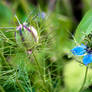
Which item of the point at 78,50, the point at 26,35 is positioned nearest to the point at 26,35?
the point at 26,35

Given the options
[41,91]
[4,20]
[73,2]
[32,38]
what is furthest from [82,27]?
[73,2]

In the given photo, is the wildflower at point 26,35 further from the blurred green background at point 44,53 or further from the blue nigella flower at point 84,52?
the blue nigella flower at point 84,52

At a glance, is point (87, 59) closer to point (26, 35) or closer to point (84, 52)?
point (84, 52)

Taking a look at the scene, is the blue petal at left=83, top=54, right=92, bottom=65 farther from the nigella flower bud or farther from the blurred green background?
the nigella flower bud

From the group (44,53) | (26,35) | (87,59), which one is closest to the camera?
(87,59)

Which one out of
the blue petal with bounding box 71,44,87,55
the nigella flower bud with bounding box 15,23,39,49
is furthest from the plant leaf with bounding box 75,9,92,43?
the nigella flower bud with bounding box 15,23,39,49

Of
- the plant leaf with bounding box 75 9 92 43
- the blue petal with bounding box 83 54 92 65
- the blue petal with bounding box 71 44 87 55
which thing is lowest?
the blue petal with bounding box 83 54 92 65
